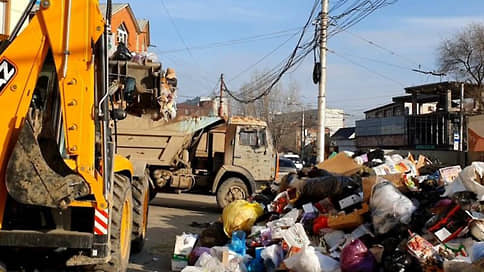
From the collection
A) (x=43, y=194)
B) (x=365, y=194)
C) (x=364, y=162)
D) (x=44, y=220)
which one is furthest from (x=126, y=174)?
(x=364, y=162)

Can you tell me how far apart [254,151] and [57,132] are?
9490mm

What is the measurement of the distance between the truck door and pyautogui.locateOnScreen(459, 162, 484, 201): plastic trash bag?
7924 mm

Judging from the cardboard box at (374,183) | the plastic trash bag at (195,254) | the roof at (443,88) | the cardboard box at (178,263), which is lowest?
the cardboard box at (178,263)

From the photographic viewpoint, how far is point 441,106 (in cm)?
4759

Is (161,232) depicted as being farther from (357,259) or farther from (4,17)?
(4,17)

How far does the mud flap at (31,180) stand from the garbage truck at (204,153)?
8.51 meters

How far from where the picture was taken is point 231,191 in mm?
13969

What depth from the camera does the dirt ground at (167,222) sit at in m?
7.88

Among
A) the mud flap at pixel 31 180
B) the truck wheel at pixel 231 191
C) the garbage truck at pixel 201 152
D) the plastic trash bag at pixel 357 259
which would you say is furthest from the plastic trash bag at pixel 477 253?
the truck wheel at pixel 231 191

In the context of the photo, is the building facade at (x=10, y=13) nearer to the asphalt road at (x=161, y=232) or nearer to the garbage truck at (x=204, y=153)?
the asphalt road at (x=161, y=232)

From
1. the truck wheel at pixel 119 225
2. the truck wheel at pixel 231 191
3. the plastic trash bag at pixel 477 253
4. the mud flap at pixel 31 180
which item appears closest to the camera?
the mud flap at pixel 31 180

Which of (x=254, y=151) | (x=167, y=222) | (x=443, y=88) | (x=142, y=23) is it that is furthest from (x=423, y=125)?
(x=167, y=222)

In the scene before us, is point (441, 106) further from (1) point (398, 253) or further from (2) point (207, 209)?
(1) point (398, 253)

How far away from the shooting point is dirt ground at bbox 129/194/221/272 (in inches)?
310
